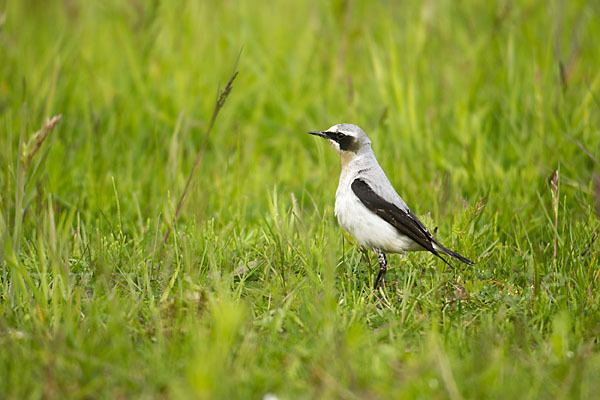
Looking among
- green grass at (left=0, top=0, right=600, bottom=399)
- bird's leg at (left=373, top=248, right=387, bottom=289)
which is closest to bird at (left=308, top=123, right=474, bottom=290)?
bird's leg at (left=373, top=248, right=387, bottom=289)

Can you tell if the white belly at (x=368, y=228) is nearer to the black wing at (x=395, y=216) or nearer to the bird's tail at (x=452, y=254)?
the black wing at (x=395, y=216)

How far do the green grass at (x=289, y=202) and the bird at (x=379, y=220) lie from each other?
15 centimetres

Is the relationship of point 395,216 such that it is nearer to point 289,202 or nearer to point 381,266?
point 381,266

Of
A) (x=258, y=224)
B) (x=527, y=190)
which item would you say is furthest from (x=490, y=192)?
(x=258, y=224)

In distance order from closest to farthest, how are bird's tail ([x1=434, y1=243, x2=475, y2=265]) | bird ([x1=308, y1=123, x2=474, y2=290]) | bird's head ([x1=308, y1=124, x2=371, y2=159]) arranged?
bird's tail ([x1=434, y1=243, x2=475, y2=265]) → bird ([x1=308, y1=123, x2=474, y2=290]) → bird's head ([x1=308, y1=124, x2=371, y2=159])

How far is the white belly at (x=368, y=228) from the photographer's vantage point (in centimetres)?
425

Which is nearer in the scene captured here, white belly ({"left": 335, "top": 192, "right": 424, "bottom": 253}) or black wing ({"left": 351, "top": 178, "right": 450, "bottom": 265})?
black wing ({"left": 351, "top": 178, "right": 450, "bottom": 265})

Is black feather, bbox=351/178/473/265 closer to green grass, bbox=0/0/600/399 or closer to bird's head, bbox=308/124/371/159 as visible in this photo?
green grass, bbox=0/0/600/399

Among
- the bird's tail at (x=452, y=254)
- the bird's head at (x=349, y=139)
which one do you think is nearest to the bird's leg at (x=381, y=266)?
the bird's tail at (x=452, y=254)

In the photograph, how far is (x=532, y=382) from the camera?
296 cm

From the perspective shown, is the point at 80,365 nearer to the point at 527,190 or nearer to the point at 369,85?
the point at 527,190

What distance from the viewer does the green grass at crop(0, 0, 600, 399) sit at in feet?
9.82

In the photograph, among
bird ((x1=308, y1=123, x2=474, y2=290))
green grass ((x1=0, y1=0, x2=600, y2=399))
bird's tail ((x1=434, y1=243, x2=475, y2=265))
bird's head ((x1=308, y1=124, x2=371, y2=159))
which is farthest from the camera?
bird's head ((x1=308, y1=124, x2=371, y2=159))

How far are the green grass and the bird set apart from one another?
15 centimetres
